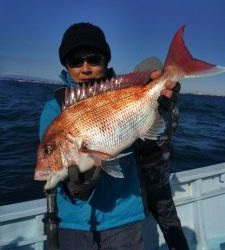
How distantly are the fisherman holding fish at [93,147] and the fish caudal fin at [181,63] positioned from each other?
0.10m

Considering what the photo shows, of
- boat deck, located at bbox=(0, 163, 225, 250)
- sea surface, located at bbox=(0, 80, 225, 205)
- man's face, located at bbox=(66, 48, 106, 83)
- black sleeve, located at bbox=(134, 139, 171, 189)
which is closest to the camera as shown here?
man's face, located at bbox=(66, 48, 106, 83)

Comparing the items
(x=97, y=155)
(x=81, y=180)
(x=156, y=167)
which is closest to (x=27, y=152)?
(x=156, y=167)

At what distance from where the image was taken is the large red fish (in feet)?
8.13

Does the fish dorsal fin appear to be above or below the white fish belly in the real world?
above

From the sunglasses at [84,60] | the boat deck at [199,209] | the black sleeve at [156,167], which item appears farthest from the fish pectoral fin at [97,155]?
the boat deck at [199,209]

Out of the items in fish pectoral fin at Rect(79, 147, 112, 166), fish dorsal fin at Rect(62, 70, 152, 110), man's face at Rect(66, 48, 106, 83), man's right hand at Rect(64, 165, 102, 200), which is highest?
man's face at Rect(66, 48, 106, 83)

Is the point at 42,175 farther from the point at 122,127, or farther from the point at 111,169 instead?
the point at 122,127

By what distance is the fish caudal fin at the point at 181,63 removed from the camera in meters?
2.59

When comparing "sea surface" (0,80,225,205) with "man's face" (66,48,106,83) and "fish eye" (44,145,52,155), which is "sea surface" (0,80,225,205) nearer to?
"man's face" (66,48,106,83)

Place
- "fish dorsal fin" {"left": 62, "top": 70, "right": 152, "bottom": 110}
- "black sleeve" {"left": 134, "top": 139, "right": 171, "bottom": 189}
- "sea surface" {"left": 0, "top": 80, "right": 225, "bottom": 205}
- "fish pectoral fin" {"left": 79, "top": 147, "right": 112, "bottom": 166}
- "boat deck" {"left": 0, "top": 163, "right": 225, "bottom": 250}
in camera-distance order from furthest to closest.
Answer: "sea surface" {"left": 0, "top": 80, "right": 225, "bottom": 205}, "boat deck" {"left": 0, "top": 163, "right": 225, "bottom": 250}, "black sleeve" {"left": 134, "top": 139, "right": 171, "bottom": 189}, "fish dorsal fin" {"left": 62, "top": 70, "right": 152, "bottom": 110}, "fish pectoral fin" {"left": 79, "top": 147, "right": 112, "bottom": 166}

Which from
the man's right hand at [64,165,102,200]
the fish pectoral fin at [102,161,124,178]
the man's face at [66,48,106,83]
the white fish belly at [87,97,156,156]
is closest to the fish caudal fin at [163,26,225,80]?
the white fish belly at [87,97,156,156]

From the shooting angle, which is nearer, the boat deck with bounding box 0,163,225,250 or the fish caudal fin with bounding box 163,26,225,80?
the fish caudal fin with bounding box 163,26,225,80

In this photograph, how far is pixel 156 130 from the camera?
2.70m

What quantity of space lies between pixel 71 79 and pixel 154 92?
686 millimetres
